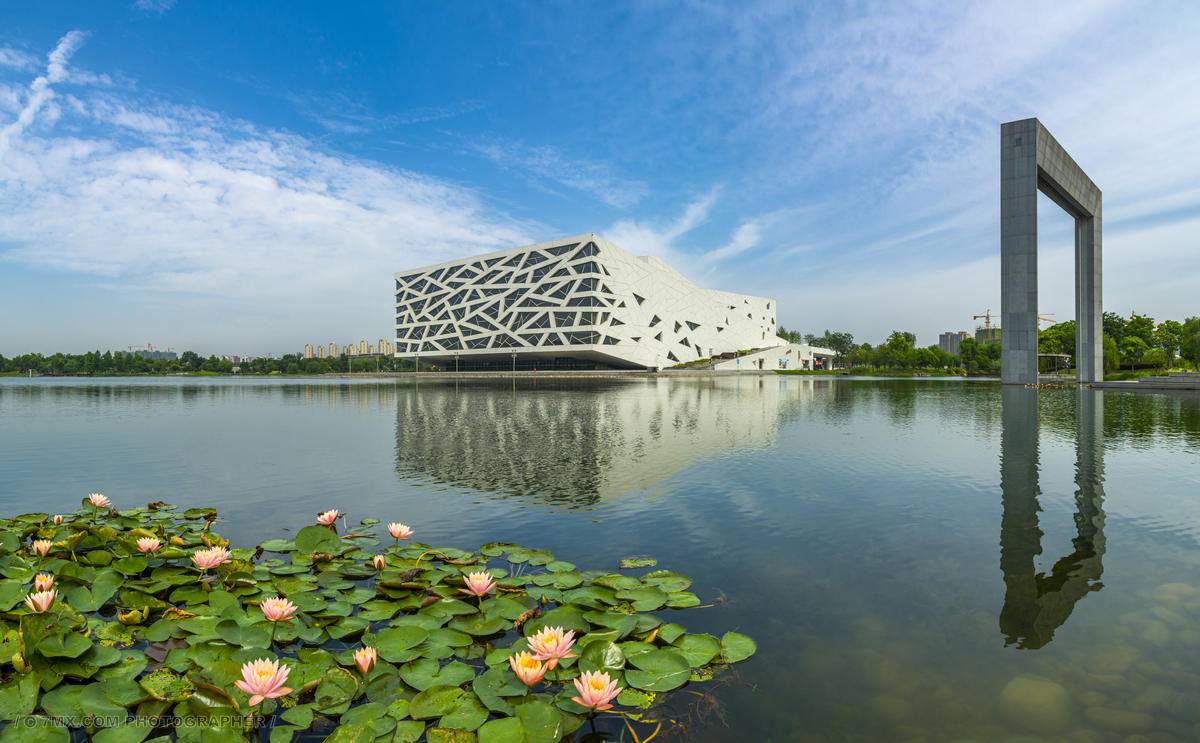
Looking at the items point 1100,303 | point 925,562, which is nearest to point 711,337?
point 1100,303

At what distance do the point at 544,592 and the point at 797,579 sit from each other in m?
2.48

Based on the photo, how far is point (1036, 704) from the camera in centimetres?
343

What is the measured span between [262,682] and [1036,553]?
7250 millimetres

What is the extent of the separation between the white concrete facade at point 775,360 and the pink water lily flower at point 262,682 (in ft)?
297

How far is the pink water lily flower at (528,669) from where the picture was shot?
9.45 feet

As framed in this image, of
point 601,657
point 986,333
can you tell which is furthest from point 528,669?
point 986,333

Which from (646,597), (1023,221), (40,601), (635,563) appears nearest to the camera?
(40,601)

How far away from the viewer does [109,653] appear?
3518 millimetres

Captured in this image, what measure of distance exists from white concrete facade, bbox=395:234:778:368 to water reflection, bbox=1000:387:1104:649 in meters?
72.2

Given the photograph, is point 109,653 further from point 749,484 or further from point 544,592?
point 749,484

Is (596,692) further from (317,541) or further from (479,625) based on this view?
(317,541)

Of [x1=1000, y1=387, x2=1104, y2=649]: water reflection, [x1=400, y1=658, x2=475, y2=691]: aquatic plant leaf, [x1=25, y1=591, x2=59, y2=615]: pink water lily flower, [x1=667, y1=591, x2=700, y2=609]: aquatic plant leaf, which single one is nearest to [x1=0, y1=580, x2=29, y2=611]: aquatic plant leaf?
[x1=25, y1=591, x2=59, y2=615]: pink water lily flower

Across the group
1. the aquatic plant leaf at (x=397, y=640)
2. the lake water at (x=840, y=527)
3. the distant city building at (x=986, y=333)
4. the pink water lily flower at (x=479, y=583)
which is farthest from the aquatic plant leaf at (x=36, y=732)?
the distant city building at (x=986, y=333)

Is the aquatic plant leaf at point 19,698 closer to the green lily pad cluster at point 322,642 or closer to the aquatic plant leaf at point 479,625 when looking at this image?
the green lily pad cluster at point 322,642
